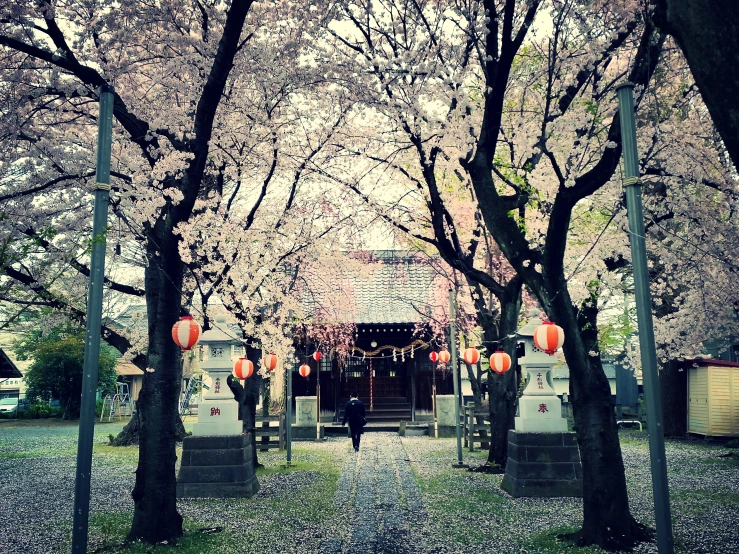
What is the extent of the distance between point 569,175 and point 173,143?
6066mm

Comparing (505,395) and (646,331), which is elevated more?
(646,331)

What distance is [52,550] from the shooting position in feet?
25.0

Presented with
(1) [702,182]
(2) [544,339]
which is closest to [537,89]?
(1) [702,182]

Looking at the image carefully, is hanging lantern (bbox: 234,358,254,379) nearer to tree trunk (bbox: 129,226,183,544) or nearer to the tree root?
tree trunk (bbox: 129,226,183,544)

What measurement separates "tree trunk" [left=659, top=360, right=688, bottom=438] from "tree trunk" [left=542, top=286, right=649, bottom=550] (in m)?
15.8

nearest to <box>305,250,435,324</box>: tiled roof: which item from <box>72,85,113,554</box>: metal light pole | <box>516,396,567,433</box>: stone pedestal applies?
<box>516,396,567,433</box>: stone pedestal

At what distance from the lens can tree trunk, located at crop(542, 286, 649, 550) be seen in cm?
748

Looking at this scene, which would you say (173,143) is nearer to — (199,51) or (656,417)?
(199,51)

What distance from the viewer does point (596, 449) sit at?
25.0 feet

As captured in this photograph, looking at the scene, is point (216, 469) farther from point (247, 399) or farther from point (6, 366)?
point (6, 366)

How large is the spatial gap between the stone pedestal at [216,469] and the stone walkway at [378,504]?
6.14ft

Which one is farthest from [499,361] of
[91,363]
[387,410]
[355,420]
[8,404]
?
[8,404]

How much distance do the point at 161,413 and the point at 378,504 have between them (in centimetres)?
463

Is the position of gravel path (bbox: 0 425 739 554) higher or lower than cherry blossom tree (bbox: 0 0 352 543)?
lower
